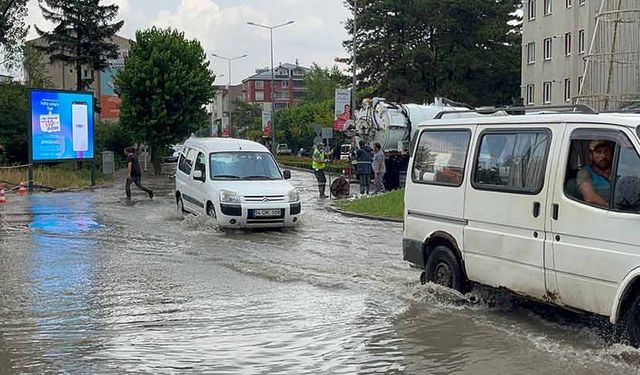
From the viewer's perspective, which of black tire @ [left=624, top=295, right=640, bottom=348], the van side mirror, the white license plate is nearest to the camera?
black tire @ [left=624, top=295, right=640, bottom=348]

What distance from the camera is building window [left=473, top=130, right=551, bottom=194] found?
7652 millimetres

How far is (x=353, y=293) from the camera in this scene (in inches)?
393

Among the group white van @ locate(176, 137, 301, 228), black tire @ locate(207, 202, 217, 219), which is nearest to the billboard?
white van @ locate(176, 137, 301, 228)

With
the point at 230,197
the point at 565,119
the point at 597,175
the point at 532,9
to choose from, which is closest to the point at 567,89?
the point at 532,9

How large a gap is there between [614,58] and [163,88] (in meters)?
24.6

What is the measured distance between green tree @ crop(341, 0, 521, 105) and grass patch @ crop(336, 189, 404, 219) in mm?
35026

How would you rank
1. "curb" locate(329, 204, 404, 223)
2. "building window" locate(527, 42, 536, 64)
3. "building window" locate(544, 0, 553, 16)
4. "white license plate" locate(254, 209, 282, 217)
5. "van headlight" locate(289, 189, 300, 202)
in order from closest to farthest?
1. "white license plate" locate(254, 209, 282, 217)
2. "van headlight" locate(289, 189, 300, 202)
3. "curb" locate(329, 204, 404, 223)
4. "building window" locate(544, 0, 553, 16)
5. "building window" locate(527, 42, 536, 64)

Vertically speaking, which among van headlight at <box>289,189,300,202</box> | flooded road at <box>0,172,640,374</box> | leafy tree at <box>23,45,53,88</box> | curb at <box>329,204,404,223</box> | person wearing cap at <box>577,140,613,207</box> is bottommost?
flooded road at <box>0,172,640,374</box>

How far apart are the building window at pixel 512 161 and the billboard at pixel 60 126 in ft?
76.2

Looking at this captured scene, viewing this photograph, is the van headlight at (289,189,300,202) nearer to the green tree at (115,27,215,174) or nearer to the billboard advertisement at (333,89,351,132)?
the billboard advertisement at (333,89,351,132)

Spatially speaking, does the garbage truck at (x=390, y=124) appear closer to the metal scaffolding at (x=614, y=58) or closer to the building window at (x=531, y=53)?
the metal scaffolding at (x=614, y=58)

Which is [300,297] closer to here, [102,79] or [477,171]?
[477,171]

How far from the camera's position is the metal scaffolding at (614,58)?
2212cm

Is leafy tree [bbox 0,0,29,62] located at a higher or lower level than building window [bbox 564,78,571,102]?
higher
